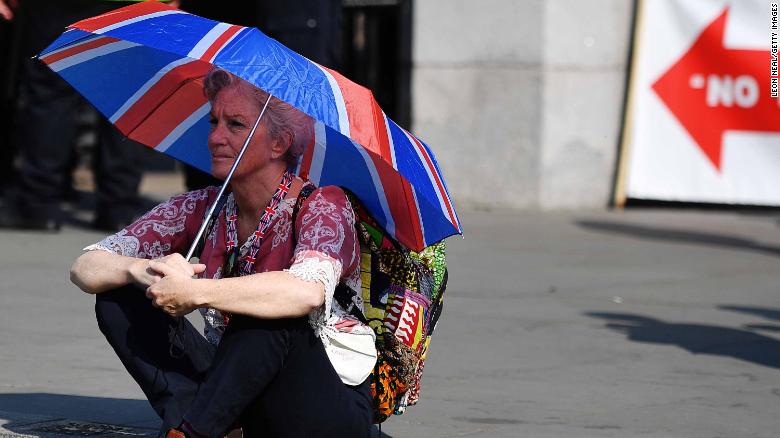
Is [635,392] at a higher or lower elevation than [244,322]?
lower

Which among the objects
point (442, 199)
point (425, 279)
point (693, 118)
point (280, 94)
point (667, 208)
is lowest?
point (667, 208)

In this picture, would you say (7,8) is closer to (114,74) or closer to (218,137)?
(114,74)

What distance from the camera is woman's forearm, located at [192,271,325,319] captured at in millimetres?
3527

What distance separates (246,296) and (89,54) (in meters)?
1.09

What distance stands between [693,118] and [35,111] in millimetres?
4870

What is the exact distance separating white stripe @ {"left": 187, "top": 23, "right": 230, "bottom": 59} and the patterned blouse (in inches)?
19.5

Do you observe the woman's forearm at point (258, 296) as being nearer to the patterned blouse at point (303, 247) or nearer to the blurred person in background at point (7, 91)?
the patterned blouse at point (303, 247)

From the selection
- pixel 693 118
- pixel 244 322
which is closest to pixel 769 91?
pixel 693 118

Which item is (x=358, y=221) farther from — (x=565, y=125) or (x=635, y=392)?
(x=565, y=125)

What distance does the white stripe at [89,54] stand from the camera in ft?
13.8

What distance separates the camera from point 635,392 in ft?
16.9

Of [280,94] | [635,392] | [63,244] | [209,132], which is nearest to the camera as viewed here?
[280,94]

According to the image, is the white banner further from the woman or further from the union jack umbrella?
the woman

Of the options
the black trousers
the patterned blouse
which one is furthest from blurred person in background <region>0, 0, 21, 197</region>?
the black trousers
